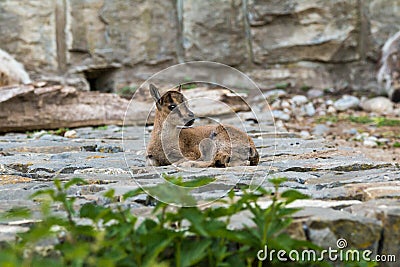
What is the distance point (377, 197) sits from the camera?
2225 mm

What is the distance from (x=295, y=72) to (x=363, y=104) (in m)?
0.94

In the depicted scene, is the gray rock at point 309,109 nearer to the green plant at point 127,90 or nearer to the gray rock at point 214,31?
the gray rock at point 214,31

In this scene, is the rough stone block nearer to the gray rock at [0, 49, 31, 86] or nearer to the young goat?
the gray rock at [0, 49, 31, 86]

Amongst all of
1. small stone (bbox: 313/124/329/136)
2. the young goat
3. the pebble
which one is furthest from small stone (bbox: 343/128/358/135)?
the young goat

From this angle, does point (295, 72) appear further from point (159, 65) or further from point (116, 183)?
point (116, 183)

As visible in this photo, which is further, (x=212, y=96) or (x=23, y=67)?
(x=23, y=67)

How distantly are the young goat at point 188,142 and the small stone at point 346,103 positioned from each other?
4.20 meters

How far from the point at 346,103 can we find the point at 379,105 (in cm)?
38

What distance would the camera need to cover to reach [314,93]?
7504 mm

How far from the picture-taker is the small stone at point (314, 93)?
7484mm

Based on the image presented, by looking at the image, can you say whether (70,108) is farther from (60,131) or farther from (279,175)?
(279,175)

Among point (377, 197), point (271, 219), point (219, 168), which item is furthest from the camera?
point (219, 168)

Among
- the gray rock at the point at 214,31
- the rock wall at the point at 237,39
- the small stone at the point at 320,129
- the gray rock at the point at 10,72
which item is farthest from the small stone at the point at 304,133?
the gray rock at the point at 10,72

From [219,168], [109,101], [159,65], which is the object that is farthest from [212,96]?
[219,168]
